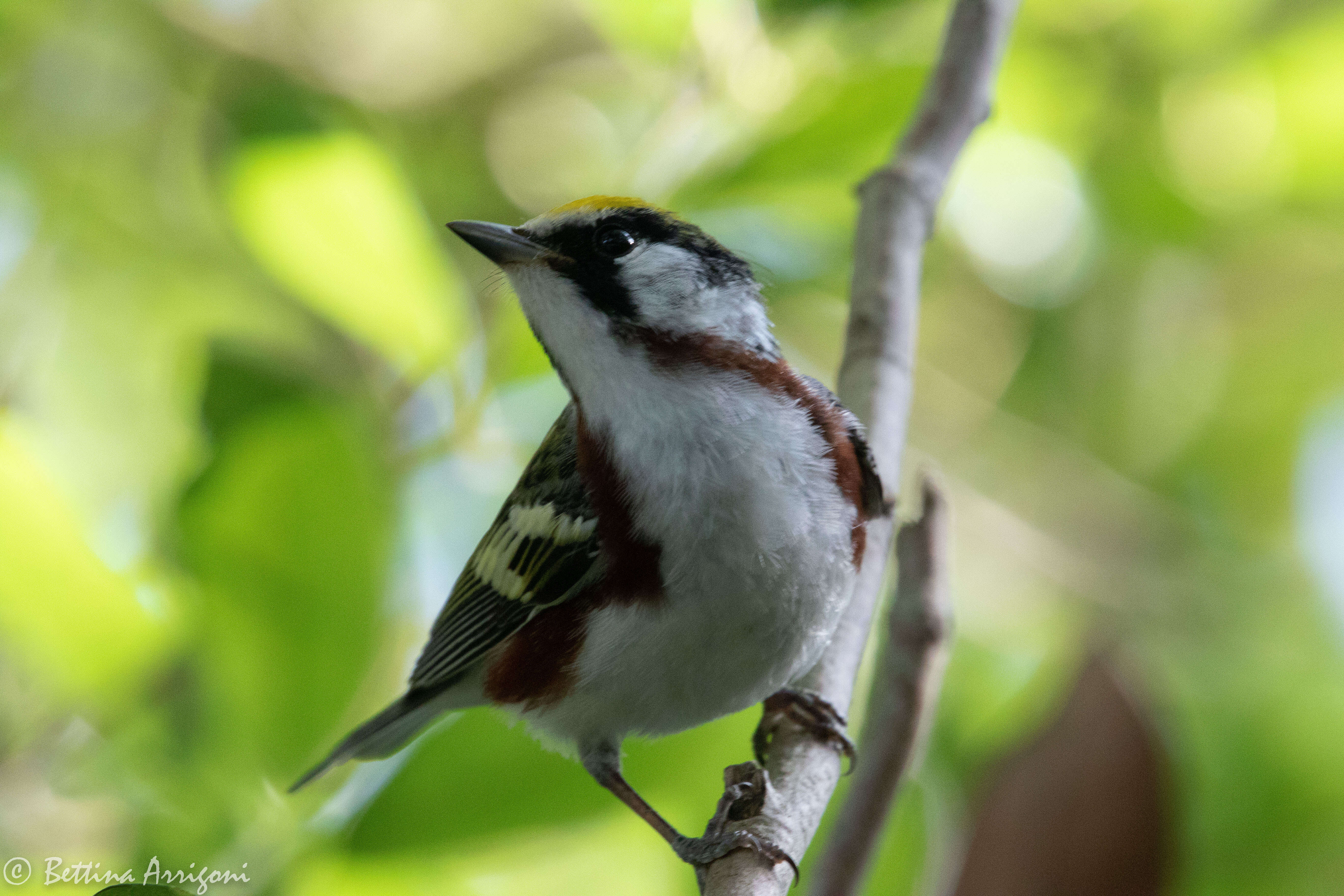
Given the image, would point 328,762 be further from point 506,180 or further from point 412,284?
point 506,180

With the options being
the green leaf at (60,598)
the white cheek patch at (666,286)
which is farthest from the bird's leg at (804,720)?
the green leaf at (60,598)

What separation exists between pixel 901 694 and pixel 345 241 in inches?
43.0

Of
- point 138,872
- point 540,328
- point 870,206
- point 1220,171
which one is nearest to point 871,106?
point 870,206

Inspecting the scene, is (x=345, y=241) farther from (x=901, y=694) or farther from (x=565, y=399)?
(x=901, y=694)

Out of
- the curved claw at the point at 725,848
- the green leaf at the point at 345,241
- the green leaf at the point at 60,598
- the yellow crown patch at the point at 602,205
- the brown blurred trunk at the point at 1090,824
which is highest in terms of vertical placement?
the yellow crown patch at the point at 602,205

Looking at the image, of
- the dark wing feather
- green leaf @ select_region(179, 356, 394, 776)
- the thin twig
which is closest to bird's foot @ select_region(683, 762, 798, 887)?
the thin twig

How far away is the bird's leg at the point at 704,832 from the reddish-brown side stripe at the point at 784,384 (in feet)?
1.33

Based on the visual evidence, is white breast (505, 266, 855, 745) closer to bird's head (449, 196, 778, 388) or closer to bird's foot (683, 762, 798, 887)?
bird's head (449, 196, 778, 388)

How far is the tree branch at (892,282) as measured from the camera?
1.83 m

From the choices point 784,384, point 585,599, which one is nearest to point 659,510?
point 585,599

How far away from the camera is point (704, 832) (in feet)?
5.37

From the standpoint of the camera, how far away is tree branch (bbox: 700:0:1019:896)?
183 cm

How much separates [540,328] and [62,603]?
76 centimetres

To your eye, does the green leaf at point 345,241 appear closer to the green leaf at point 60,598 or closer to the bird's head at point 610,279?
the bird's head at point 610,279
